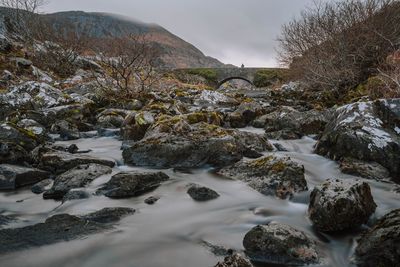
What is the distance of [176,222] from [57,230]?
4.76ft

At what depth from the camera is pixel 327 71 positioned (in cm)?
1739

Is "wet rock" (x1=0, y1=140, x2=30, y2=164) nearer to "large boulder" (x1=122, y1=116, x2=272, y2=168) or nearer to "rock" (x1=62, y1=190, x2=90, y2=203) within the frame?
"large boulder" (x1=122, y1=116, x2=272, y2=168)

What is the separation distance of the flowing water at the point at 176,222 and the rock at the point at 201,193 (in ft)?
0.28

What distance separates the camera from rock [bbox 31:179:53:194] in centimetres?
585

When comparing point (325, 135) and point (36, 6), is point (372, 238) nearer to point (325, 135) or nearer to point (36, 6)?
point (325, 135)

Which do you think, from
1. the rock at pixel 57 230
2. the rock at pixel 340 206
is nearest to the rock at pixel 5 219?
the rock at pixel 57 230

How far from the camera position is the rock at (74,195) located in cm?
538

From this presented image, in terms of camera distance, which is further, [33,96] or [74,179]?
[33,96]

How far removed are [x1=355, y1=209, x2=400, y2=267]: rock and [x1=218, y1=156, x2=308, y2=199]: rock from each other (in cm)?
177

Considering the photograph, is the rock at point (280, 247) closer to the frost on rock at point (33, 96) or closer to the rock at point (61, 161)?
the rock at point (61, 161)

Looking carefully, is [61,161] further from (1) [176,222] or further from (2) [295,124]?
(2) [295,124]

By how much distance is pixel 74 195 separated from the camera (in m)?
5.43

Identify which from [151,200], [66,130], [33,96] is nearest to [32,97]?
[33,96]

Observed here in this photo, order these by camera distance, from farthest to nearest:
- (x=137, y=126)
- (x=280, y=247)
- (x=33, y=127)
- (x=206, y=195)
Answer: (x=33, y=127), (x=137, y=126), (x=206, y=195), (x=280, y=247)
